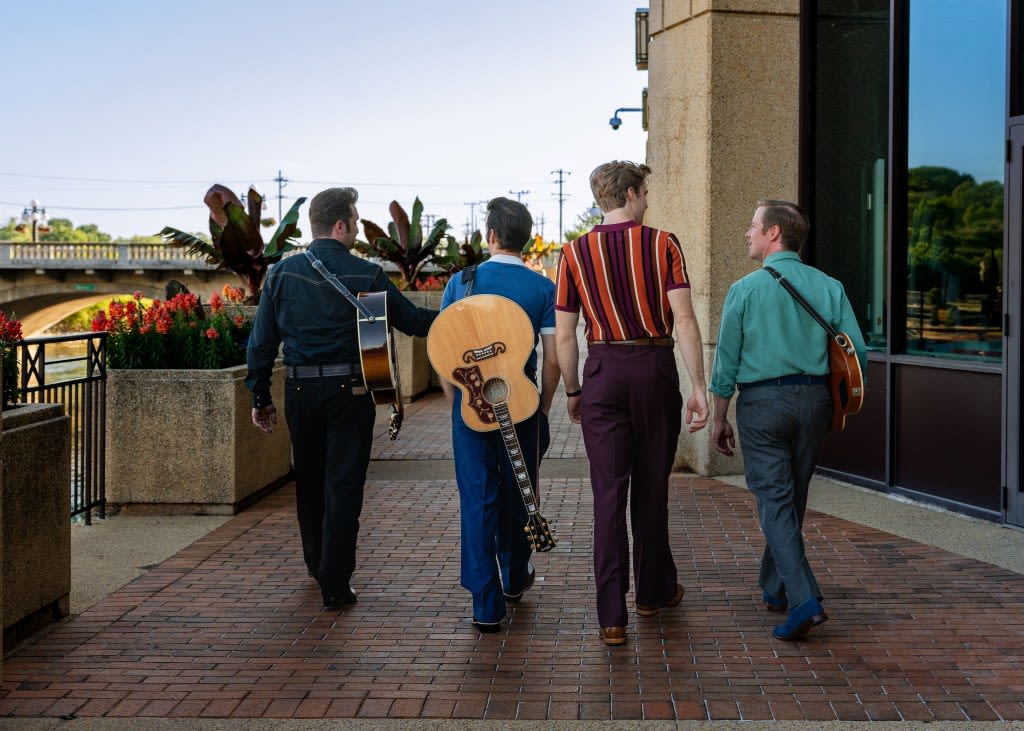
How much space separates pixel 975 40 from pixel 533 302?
4.75 metres

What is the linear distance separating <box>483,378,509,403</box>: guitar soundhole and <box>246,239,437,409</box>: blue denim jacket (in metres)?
0.55

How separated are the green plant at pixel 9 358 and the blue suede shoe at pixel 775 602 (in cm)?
367

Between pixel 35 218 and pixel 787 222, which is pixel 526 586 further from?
pixel 35 218

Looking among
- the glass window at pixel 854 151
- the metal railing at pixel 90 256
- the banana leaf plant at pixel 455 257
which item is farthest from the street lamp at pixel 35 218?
the glass window at pixel 854 151

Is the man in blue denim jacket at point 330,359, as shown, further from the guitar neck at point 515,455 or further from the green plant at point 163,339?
the green plant at point 163,339

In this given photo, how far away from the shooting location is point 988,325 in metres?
7.80

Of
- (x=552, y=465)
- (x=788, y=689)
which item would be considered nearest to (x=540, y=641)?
(x=788, y=689)

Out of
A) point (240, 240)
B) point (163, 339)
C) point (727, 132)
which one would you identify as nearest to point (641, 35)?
point (240, 240)

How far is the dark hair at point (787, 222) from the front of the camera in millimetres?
5086

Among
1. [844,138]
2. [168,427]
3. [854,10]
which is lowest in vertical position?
[168,427]

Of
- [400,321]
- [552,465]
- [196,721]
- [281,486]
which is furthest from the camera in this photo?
[552,465]

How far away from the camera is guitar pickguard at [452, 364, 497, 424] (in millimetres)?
5117

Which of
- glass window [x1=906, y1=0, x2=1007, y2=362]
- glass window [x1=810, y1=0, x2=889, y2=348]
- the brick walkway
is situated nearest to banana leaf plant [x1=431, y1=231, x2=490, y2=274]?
glass window [x1=810, y1=0, x2=889, y2=348]

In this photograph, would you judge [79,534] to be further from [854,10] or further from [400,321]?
[854,10]
